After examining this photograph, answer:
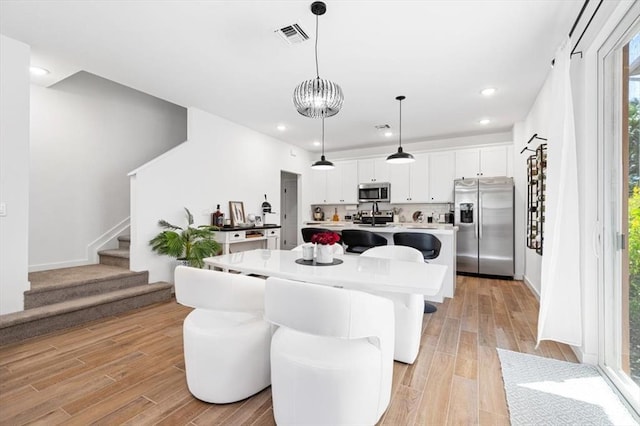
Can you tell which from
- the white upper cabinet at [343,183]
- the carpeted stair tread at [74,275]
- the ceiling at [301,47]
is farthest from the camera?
the white upper cabinet at [343,183]

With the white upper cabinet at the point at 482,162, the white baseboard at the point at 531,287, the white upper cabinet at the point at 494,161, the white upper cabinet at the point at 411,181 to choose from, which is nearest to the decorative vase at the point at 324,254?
the white baseboard at the point at 531,287

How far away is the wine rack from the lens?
3.29 metres

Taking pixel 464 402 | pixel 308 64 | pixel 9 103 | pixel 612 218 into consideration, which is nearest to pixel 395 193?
pixel 308 64

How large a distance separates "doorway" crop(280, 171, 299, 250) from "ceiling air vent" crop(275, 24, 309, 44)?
4.67 meters

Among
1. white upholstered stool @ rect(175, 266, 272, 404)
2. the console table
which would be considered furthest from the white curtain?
the console table

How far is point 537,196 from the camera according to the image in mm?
3547

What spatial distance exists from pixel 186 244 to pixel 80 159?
79.0 inches

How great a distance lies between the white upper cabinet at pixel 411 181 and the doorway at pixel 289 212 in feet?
7.72

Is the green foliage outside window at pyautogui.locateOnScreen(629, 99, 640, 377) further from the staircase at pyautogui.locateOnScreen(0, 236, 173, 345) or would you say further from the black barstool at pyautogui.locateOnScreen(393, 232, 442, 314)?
the staircase at pyautogui.locateOnScreen(0, 236, 173, 345)

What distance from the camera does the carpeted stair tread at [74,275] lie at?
3.13 meters


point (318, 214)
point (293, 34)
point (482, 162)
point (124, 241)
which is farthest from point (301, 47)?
point (318, 214)

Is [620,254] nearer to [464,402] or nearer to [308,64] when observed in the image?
[464,402]

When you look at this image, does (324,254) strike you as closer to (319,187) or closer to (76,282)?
(76,282)

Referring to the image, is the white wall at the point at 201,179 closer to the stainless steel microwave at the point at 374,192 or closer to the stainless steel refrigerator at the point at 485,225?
the stainless steel microwave at the point at 374,192
